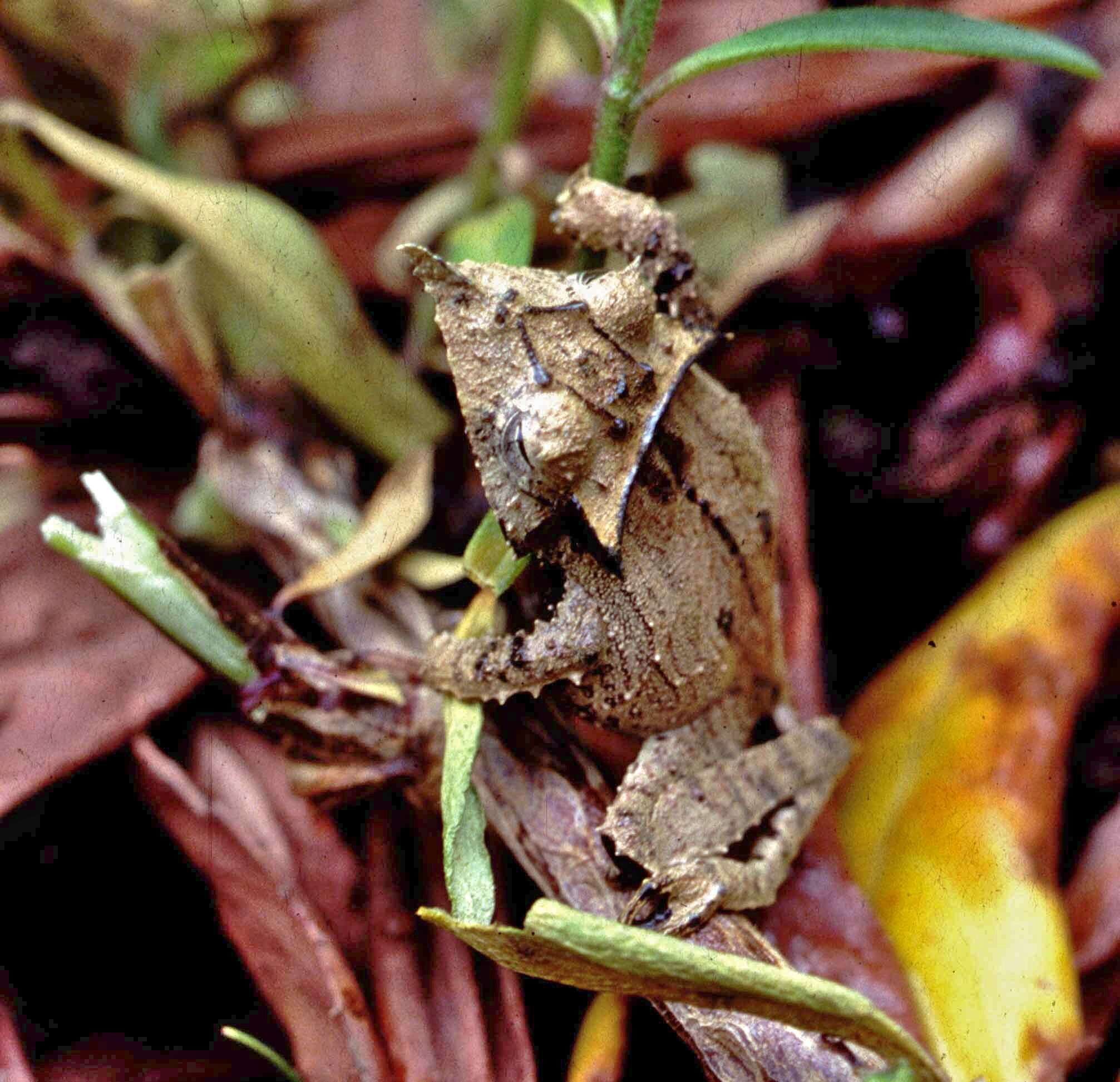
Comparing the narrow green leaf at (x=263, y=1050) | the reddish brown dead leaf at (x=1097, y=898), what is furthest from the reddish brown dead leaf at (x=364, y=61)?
the reddish brown dead leaf at (x=1097, y=898)

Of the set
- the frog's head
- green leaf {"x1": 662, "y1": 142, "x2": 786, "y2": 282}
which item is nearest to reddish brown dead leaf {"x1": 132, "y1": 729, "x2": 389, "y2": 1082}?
the frog's head

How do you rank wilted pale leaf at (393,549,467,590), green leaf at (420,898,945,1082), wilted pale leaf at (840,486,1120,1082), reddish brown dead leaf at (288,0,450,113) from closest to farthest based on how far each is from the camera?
green leaf at (420,898,945,1082)
wilted pale leaf at (840,486,1120,1082)
wilted pale leaf at (393,549,467,590)
reddish brown dead leaf at (288,0,450,113)

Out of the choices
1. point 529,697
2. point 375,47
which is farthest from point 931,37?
point 375,47

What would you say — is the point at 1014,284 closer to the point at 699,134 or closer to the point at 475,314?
the point at 699,134

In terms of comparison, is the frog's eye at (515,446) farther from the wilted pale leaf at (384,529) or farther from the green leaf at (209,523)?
the green leaf at (209,523)

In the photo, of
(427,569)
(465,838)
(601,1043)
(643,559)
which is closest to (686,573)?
(643,559)

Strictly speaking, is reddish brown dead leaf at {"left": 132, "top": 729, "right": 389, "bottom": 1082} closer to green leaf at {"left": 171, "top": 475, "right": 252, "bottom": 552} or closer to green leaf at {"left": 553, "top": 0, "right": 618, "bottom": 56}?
green leaf at {"left": 171, "top": 475, "right": 252, "bottom": 552}
